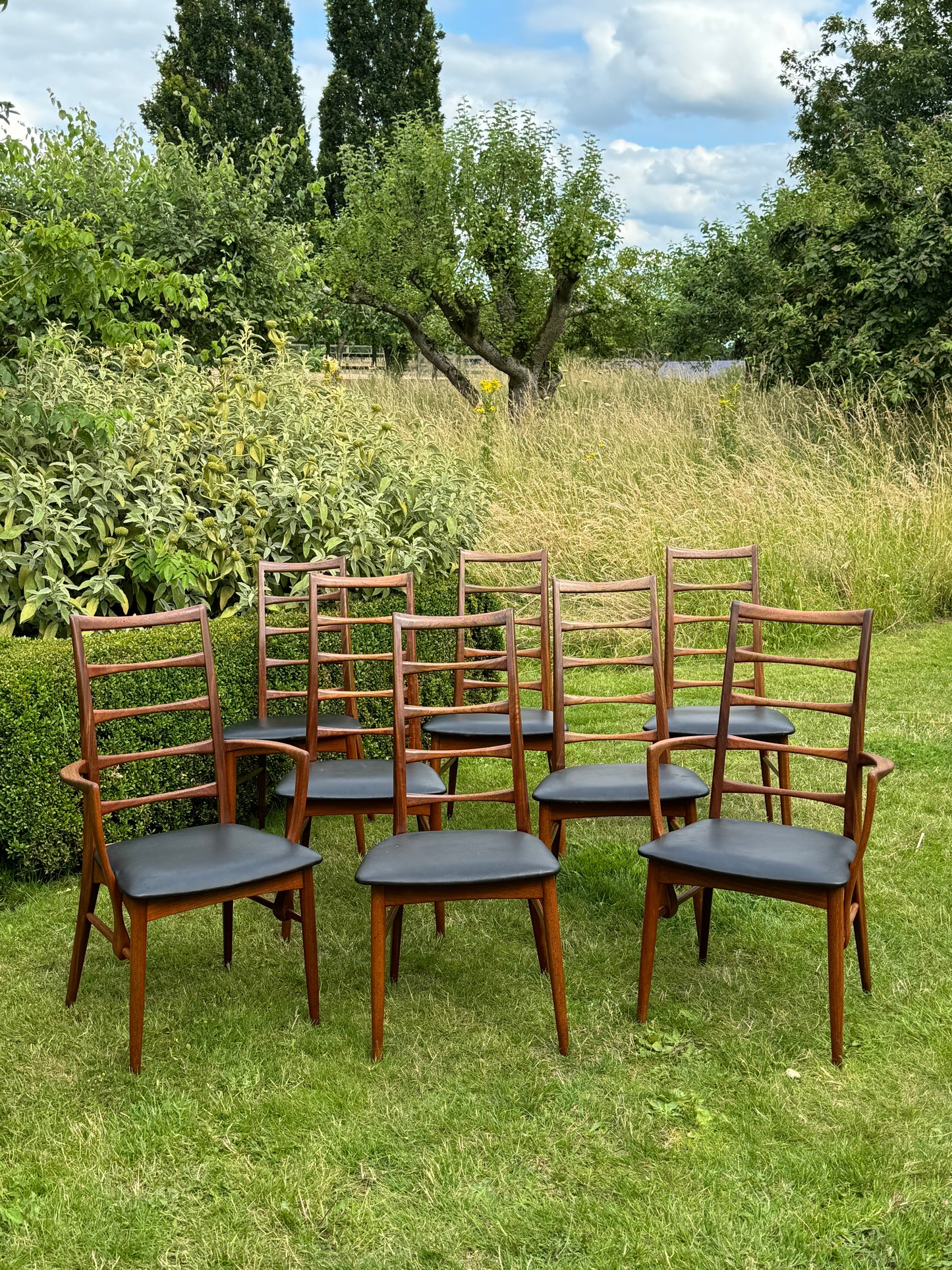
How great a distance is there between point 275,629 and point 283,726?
0.43 meters

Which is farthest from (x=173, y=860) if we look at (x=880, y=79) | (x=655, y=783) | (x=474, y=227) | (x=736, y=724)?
(x=880, y=79)

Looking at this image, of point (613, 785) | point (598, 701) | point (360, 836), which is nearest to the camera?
point (613, 785)

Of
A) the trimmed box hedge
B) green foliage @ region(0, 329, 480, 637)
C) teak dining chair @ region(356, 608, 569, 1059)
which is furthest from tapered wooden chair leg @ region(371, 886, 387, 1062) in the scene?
green foliage @ region(0, 329, 480, 637)

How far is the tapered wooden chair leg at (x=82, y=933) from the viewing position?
10.0ft

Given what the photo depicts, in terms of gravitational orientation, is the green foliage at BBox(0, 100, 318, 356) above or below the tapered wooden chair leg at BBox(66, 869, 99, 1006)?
above

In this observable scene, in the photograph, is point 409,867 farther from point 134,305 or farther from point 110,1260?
point 134,305

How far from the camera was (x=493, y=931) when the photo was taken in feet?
11.7

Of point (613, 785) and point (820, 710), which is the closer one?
point (820, 710)

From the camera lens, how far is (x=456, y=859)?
110 inches

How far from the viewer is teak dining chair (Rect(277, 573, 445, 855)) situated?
134 inches

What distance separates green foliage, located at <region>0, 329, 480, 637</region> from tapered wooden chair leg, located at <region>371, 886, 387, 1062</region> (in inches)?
90.6

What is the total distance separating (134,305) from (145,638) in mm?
5318

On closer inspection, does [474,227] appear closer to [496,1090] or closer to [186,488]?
[186,488]

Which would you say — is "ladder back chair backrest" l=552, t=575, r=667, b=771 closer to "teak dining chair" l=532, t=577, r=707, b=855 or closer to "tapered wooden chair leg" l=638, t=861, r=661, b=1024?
"teak dining chair" l=532, t=577, r=707, b=855
